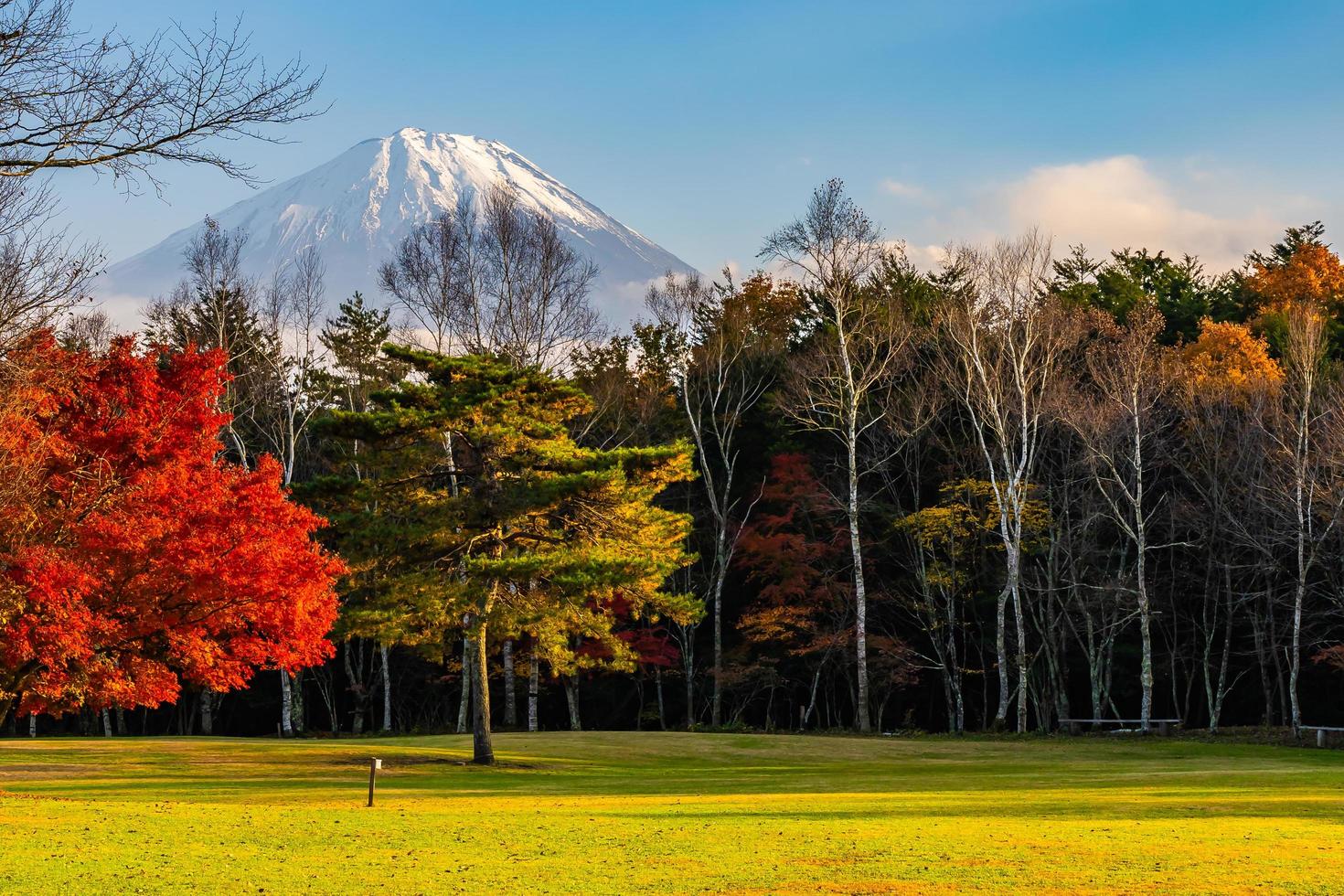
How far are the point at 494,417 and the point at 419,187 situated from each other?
91866 millimetres

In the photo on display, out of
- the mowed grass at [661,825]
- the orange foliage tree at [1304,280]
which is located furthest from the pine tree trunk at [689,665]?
the orange foliage tree at [1304,280]

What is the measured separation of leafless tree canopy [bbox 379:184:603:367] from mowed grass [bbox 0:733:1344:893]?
13438 mm

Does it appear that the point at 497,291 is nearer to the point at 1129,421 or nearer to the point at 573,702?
the point at 573,702

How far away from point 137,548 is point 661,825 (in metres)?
10.9

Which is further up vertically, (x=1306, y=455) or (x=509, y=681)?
(x=1306, y=455)

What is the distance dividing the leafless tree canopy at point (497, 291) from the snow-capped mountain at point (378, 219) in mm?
42958

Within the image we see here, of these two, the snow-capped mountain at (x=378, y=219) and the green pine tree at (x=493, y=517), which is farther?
the snow-capped mountain at (x=378, y=219)

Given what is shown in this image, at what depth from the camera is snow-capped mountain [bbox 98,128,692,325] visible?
311ft

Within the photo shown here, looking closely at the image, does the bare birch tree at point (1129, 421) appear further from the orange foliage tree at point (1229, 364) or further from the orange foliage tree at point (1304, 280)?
the orange foliage tree at point (1304, 280)

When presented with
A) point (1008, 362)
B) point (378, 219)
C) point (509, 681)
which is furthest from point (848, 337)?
point (378, 219)

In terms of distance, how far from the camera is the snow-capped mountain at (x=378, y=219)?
9475cm

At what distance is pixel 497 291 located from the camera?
38281 millimetres

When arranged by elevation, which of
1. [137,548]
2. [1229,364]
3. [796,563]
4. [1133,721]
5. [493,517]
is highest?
[1229,364]

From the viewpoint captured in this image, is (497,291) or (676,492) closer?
(497,291)
